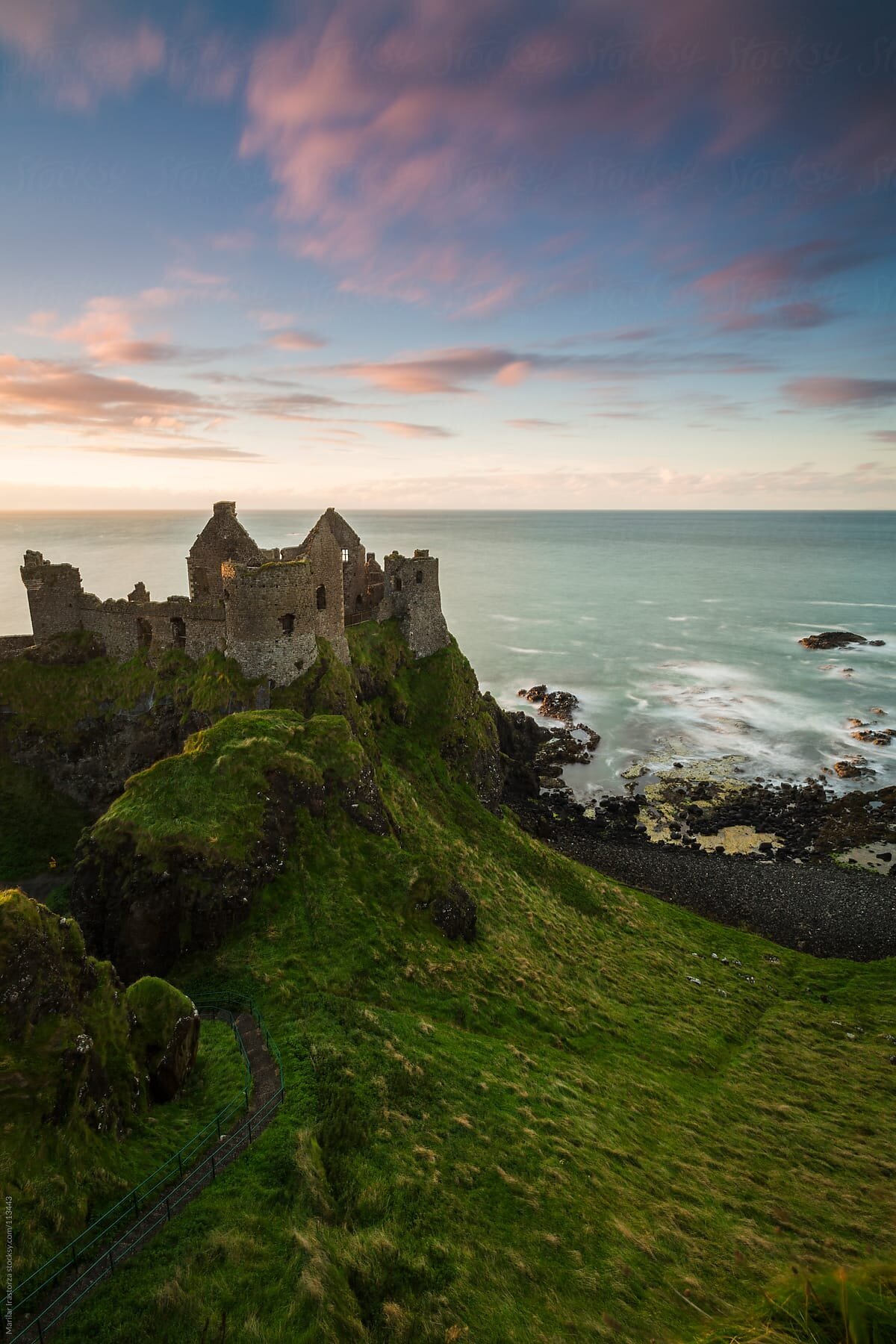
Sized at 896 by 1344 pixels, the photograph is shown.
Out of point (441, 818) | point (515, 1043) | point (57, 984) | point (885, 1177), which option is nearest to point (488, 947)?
point (515, 1043)

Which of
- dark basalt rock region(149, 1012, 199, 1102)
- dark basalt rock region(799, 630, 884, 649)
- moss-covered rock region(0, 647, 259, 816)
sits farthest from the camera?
dark basalt rock region(799, 630, 884, 649)

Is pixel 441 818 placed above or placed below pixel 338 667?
below

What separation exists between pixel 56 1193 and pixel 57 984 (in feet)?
11.7

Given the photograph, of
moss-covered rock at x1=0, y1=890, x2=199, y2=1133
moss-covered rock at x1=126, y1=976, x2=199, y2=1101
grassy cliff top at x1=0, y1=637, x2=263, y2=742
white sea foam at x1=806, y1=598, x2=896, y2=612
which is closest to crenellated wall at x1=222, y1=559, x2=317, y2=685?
grassy cliff top at x1=0, y1=637, x2=263, y2=742

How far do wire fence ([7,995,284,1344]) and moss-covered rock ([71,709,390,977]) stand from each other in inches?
297

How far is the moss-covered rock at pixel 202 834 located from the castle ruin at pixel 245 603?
657 centimetres

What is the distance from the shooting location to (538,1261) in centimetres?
1359

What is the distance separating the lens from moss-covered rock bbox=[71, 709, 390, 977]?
22.0m

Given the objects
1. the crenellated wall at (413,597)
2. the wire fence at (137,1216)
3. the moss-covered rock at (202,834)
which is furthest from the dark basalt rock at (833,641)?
the wire fence at (137,1216)

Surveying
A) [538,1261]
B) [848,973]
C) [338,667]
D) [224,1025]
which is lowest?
[848,973]

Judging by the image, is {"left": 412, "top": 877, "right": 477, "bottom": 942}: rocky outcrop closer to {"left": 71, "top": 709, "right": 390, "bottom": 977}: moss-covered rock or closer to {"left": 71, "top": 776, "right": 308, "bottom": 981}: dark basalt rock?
{"left": 71, "top": 709, "right": 390, "bottom": 977}: moss-covered rock

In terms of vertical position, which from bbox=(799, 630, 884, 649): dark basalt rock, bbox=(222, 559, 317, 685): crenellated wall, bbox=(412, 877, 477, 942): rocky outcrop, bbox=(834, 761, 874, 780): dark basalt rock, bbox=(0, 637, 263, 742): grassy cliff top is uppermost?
bbox=(222, 559, 317, 685): crenellated wall

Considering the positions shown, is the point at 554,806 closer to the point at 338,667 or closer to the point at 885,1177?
the point at 338,667

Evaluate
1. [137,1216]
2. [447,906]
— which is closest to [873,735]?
[447,906]
